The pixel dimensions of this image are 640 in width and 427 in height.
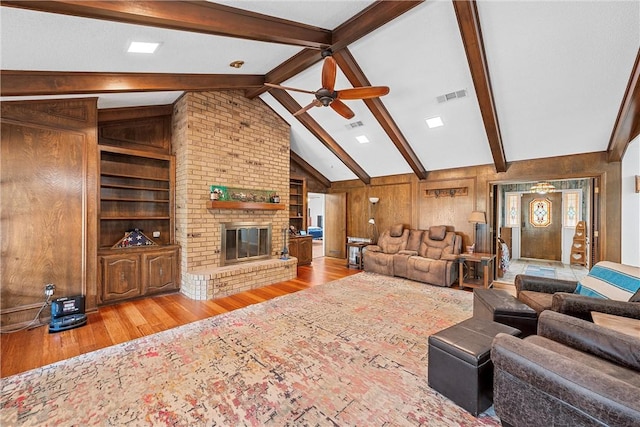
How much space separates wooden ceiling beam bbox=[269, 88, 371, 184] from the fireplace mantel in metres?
1.87

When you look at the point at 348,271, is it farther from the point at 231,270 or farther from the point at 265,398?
the point at 265,398

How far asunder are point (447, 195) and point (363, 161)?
2.19 meters

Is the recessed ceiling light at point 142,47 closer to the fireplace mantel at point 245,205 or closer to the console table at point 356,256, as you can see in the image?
the fireplace mantel at point 245,205

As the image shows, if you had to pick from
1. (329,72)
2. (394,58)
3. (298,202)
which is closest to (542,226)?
(298,202)

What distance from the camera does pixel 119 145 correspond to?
4402 millimetres

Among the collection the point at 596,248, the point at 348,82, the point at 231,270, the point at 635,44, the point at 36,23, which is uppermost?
the point at 348,82

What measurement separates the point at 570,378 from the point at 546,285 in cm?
218

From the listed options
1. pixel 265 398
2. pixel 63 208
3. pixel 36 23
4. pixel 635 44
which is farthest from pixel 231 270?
pixel 635 44

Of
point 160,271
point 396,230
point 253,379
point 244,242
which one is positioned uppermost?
point 396,230

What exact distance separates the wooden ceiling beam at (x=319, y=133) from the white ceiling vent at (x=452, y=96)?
2591 millimetres

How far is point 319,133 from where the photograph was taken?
5.99 meters

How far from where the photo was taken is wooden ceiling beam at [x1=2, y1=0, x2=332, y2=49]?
193 cm

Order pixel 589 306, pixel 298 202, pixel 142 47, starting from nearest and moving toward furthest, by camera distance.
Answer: pixel 589 306 → pixel 142 47 → pixel 298 202

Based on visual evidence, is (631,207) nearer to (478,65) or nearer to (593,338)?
(478,65)
